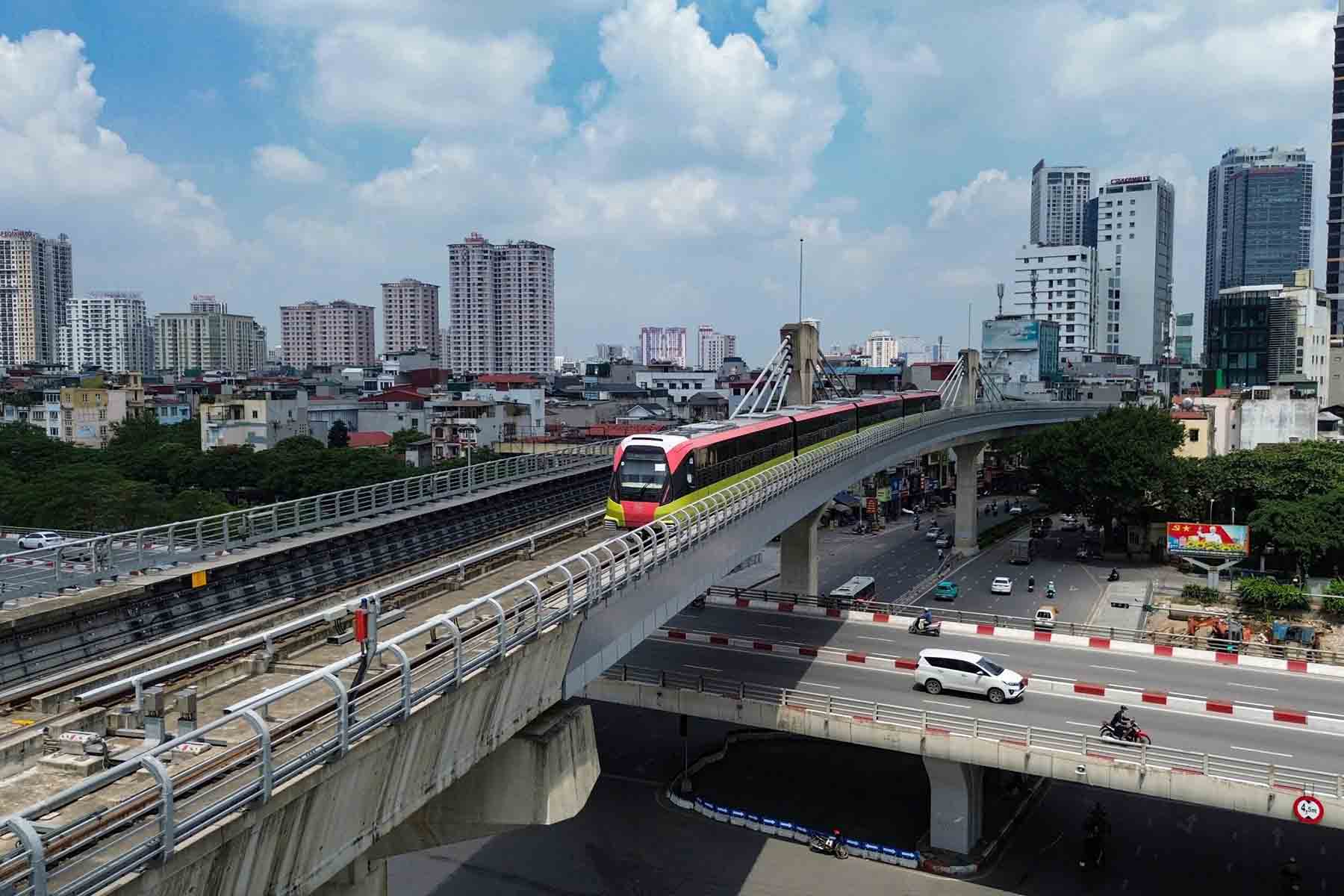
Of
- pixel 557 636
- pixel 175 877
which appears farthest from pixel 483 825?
pixel 175 877

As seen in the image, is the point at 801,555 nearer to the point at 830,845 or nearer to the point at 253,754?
the point at 830,845

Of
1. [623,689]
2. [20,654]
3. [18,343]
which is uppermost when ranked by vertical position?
[18,343]

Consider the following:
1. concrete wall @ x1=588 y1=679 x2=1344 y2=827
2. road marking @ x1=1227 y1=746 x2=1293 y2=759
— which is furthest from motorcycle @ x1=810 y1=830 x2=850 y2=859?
road marking @ x1=1227 y1=746 x2=1293 y2=759

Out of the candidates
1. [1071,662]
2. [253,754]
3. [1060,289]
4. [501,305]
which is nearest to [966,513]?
[1071,662]

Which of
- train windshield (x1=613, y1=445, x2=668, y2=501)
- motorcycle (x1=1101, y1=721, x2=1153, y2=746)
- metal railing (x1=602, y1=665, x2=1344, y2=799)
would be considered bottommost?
metal railing (x1=602, y1=665, x2=1344, y2=799)

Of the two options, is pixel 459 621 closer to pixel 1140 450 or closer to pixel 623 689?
pixel 623 689

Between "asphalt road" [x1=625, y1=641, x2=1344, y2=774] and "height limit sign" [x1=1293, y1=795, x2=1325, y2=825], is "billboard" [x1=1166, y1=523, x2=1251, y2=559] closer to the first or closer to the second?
"asphalt road" [x1=625, y1=641, x2=1344, y2=774]
